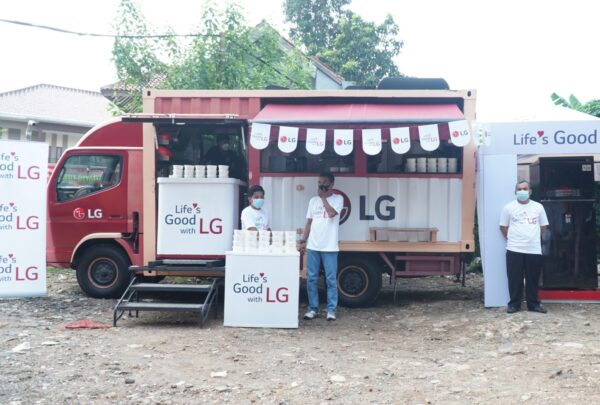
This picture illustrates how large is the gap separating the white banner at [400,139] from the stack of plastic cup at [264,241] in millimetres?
1941

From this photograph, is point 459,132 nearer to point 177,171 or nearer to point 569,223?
point 569,223

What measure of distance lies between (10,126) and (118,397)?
894 inches

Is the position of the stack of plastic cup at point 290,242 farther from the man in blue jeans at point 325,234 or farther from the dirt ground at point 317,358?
the dirt ground at point 317,358

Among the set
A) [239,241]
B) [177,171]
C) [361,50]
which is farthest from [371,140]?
[361,50]

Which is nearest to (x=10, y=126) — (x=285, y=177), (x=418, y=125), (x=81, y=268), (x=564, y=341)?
(x=81, y=268)

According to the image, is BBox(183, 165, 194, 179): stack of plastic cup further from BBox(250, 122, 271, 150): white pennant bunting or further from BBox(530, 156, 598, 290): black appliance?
BBox(530, 156, 598, 290): black appliance

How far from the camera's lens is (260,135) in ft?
28.6

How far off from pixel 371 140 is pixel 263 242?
189 cm

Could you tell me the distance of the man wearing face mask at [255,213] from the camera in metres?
8.78

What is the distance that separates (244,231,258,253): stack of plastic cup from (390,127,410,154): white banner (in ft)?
6.80

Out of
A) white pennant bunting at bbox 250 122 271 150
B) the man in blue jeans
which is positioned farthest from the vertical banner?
the man in blue jeans

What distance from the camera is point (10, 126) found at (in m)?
25.7

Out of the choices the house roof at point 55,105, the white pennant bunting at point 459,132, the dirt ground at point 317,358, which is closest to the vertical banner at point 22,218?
the dirt ground at point 317,358

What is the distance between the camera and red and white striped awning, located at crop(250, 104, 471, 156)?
8453 mm
